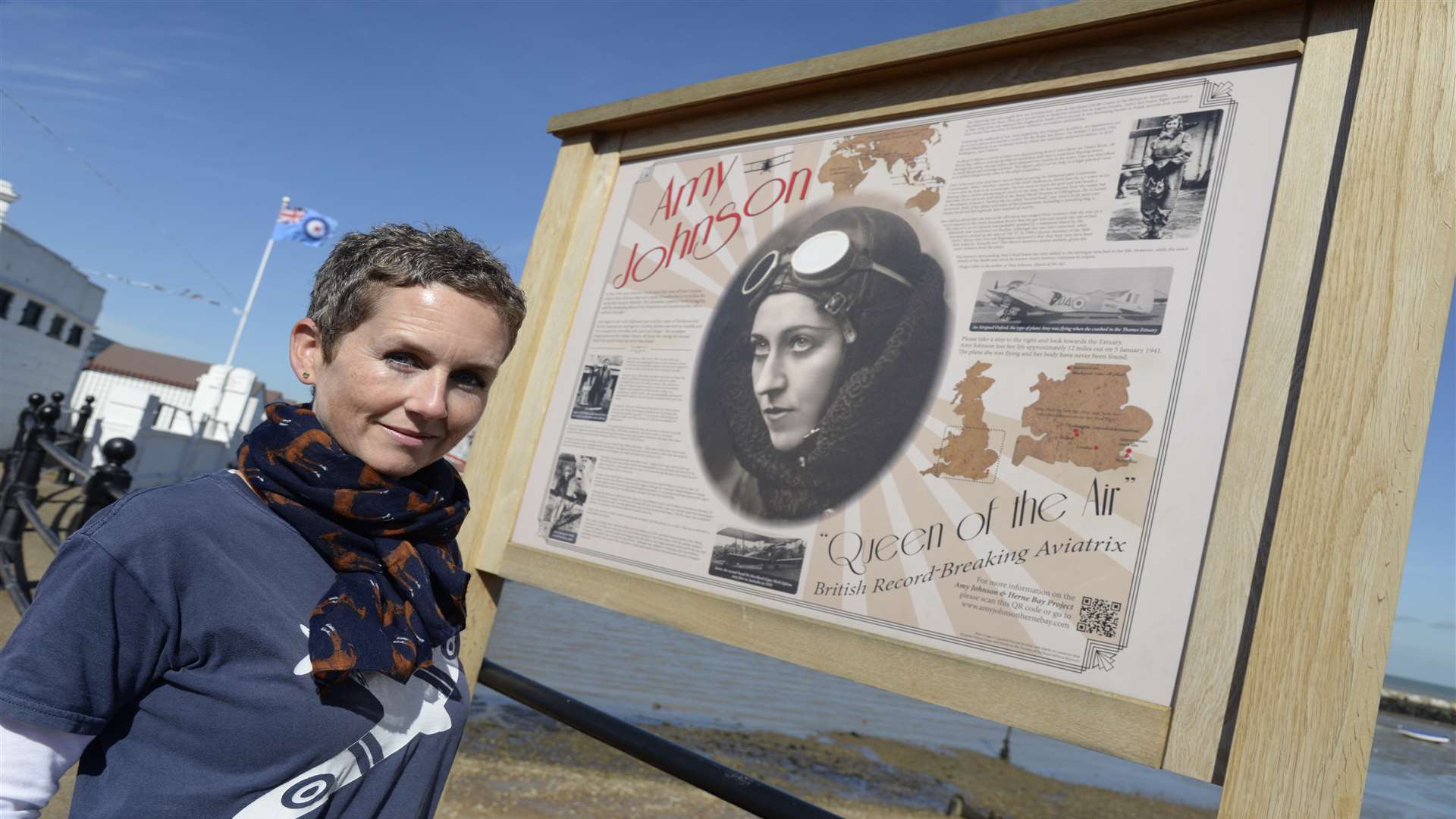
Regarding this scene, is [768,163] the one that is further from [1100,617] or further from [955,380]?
[1100,617]

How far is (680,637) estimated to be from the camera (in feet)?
54.4

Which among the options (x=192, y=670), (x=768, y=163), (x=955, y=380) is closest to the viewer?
(x=192, y=670)

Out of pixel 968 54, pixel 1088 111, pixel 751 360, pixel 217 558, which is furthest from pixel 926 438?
pixel 217 558

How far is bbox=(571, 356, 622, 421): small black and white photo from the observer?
2.31 metres

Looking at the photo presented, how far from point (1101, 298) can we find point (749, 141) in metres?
1.06

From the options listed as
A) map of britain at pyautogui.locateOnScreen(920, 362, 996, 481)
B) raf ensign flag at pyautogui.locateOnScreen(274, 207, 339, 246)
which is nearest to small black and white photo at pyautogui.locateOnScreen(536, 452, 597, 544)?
map of britain at pyautogui.locateOnScreen(920, 362, 996, 481)

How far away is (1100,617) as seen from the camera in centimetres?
138

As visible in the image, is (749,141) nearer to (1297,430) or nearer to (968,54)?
(968,54)

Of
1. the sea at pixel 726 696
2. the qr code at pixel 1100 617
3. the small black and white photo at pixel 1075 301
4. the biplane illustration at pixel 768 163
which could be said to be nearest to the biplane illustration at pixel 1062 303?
the small black and white photo at pixel 1075 301

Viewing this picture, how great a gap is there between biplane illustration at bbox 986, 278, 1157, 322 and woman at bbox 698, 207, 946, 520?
0.12 meters

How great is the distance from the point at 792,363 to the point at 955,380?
0.41 metres

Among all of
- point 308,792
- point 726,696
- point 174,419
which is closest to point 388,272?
point 308,792

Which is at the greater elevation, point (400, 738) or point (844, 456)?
point (844, 456)

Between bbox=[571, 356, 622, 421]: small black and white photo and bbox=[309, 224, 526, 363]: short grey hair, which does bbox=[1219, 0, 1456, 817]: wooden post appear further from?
bbox=[571, 356, 622, 421]: small black and white photo
